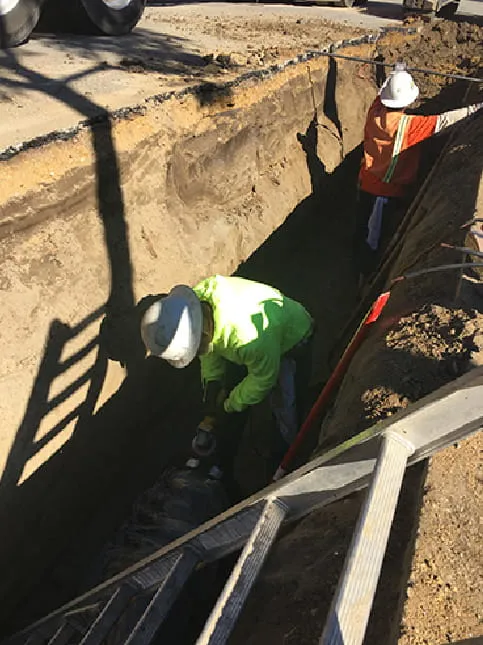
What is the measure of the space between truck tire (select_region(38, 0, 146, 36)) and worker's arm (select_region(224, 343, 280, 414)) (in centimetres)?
510

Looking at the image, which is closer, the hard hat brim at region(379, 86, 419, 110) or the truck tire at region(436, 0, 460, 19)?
the hard hat brim at region(379, 86, 419, 110)

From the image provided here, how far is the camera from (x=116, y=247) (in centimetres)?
476

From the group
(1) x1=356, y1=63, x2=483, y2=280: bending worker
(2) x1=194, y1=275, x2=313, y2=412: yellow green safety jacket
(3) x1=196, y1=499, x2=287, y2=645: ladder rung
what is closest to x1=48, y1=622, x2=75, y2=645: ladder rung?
(3) x1=196, y1=499, x2=287, y2=645: ladder rung

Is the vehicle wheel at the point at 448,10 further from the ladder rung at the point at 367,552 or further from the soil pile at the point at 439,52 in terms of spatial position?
the ladder rung at the point at 367,552

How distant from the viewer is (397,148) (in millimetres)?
6387

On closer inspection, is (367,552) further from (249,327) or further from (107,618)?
(249,327)

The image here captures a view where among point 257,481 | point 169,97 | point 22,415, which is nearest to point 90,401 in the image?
point 22,415

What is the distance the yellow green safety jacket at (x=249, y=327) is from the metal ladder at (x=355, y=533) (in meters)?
1.46

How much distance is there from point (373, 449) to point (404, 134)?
5014mm

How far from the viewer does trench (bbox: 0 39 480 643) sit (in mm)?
4320

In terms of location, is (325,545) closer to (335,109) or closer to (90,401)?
(90,401)

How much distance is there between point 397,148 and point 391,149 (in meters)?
0.08

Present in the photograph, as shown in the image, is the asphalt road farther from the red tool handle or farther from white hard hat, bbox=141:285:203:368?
the red tool handle

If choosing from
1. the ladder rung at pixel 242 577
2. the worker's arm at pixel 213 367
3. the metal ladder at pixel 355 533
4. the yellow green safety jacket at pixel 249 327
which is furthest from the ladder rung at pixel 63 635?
the worker's arm at pixel 213 367
